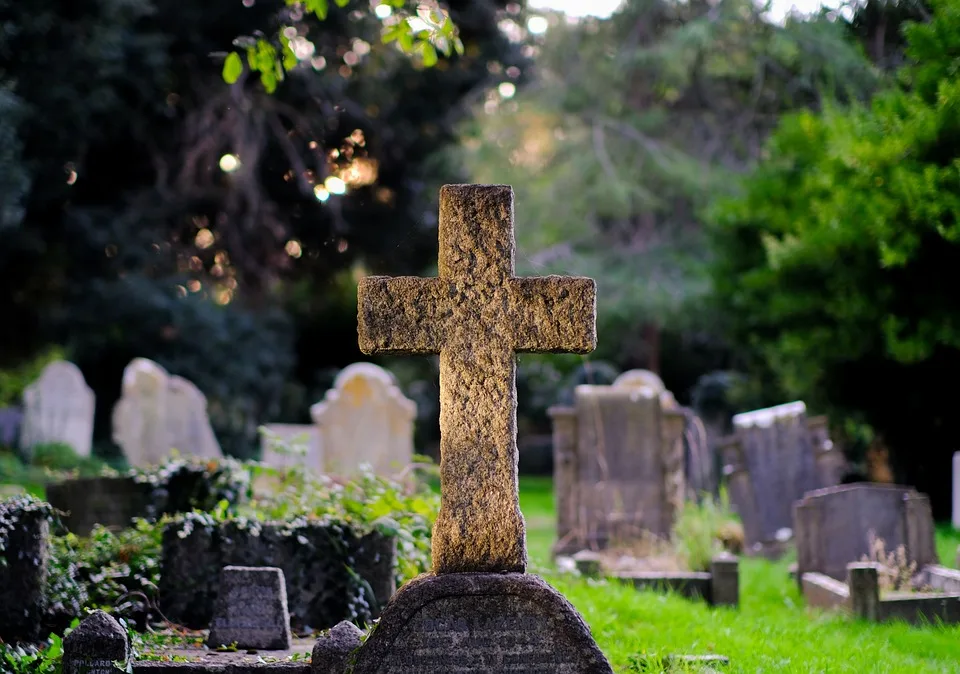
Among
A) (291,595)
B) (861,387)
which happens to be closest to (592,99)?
(861,387)

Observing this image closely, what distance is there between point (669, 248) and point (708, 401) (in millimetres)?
6883

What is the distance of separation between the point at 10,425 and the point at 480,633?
2034 centimetres

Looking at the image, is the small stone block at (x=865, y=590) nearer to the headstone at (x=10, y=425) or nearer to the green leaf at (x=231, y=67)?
the green leaf at (x=231, y=67)

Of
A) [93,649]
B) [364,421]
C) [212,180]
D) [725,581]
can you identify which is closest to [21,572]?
[93,649]

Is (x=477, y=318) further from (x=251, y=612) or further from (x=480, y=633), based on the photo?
(x=251, y=612)

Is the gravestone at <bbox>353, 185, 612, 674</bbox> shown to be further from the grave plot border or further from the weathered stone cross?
the grave plot border

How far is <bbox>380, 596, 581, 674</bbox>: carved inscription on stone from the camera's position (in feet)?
14.7

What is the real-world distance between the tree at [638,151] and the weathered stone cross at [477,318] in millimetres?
19449

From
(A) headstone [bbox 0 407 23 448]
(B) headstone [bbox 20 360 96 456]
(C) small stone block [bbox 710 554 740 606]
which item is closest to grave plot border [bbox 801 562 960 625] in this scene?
(C) small stone block [bbox 710 554 740 606]

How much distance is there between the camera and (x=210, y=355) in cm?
1933

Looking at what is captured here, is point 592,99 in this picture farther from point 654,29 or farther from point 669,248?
point 669,248

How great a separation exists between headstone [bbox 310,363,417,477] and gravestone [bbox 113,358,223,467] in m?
2.58

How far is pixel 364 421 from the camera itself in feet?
46.2

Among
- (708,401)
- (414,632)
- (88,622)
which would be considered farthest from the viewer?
→ (708,401)
